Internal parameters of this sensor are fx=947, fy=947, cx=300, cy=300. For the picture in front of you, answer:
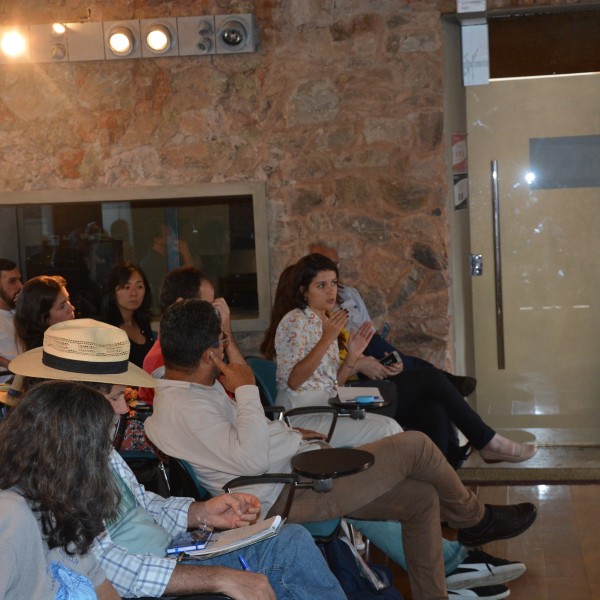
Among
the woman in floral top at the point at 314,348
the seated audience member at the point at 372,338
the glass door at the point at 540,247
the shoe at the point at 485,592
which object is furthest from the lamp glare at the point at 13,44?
the shoe at the point at 485,592

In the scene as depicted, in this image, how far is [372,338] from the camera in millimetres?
5184

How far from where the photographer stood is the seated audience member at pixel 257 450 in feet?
9.93

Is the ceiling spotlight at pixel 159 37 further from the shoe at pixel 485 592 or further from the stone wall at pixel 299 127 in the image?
the shoe at pixel 485 592

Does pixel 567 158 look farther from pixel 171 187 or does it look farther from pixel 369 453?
pixel 369 453

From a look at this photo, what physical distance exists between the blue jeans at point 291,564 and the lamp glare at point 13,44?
13.1 ft

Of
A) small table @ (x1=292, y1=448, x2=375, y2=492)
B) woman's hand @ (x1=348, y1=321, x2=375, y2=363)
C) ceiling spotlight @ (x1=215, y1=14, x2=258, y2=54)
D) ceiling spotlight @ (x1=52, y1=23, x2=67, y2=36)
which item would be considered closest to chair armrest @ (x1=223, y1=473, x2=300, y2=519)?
small table @ (x1=292, y1=448, x2=375, y2=492)

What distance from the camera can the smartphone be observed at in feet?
16.3

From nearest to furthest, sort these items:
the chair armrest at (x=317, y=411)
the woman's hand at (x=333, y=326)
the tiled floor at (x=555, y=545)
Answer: the tiled floor at (x=555, y=545)
the chair armrest at (x=317, y=411)
the woman's hand at (x=333, y=326)

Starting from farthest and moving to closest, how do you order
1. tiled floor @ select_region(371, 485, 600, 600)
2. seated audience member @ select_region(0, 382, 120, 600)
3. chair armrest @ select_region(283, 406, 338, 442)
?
chair armrest @ select_region(283, 406, 338, 442) < tiled floor @ select_region(371, 485, 600, 600) < seated audience member @ select_region(0, 382, 120, 600)

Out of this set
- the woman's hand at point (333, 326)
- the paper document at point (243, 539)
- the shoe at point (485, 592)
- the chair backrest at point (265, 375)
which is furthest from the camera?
the chair backrest at point (265, 375)

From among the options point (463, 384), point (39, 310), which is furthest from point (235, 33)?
point (463, 384)

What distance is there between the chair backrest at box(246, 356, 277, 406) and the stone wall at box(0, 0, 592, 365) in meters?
1.21

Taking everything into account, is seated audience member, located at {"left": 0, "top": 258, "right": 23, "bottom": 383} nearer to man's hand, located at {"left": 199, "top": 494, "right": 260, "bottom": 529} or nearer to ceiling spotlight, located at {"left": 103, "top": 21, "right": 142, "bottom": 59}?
ceiling spotlight, located at {"left": 103, "top": 21, "right": 142, "bottom": 59}

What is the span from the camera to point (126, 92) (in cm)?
566
